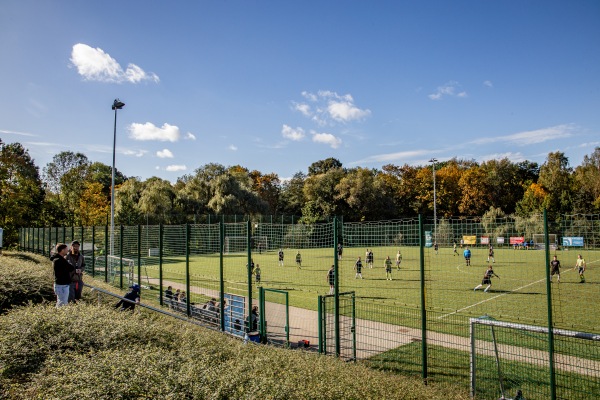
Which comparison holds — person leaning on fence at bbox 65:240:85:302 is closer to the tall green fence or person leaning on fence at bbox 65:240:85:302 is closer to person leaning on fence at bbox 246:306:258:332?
the tall green fence

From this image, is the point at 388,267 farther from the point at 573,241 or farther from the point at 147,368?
the point at 147,368

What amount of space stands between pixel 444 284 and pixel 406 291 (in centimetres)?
350

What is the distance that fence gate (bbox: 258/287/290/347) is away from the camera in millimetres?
9734

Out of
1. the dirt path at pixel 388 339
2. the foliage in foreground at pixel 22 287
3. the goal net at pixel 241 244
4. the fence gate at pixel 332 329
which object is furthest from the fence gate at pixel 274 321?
the foliage in foreground at pixel 22 287

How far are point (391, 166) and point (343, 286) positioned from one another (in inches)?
2404

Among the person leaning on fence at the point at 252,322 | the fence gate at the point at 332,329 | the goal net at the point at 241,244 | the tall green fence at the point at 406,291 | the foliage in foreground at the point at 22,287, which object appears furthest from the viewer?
the goal net at the point at 241,244

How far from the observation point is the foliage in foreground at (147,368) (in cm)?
354

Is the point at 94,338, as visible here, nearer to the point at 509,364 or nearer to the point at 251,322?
the point at 251,322

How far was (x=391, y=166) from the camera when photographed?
7981 cm

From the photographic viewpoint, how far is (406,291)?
65.0 feet

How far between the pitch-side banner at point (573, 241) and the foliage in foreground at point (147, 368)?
357 cm

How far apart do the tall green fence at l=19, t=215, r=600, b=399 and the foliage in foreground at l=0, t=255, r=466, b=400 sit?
3.05 m

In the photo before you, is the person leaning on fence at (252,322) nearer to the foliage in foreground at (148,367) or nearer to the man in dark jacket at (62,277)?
the man in dark jacket at (62,277)

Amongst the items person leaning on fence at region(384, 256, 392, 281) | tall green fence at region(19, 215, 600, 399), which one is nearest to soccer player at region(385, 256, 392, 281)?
person leaning on fence at region(384, 256, 392, 281)
